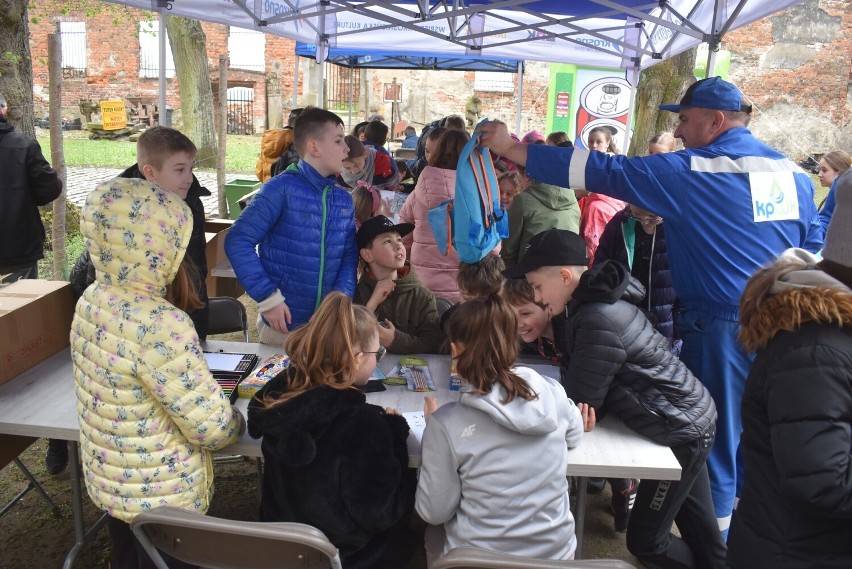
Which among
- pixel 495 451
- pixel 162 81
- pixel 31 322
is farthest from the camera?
pixel 162 81

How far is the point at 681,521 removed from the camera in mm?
2695

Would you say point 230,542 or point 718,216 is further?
point 718,216

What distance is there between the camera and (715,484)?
287 cm

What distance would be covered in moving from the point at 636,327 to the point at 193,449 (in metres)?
1.49

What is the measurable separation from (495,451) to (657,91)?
8020 mm

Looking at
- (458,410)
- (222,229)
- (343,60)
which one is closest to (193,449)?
(458,410)

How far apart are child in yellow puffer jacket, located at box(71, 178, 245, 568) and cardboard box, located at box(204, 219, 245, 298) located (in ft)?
9.11

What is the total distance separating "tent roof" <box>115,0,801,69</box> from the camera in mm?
4082

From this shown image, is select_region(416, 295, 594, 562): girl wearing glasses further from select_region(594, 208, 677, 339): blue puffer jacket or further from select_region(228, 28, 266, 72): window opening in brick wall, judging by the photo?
select_region(228, 28, 266, 72): window opening in brick wall

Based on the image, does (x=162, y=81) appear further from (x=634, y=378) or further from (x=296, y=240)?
(x=634, y=378)

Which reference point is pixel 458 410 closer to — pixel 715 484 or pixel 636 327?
pixel 636 327

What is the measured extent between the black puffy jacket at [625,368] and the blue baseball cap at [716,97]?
37.6 inches

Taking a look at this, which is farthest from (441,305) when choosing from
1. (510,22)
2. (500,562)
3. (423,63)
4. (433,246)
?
(423,63)

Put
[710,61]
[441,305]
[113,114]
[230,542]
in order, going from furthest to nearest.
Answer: [113,114] < [710,61] < [441,305] < [230,542]
